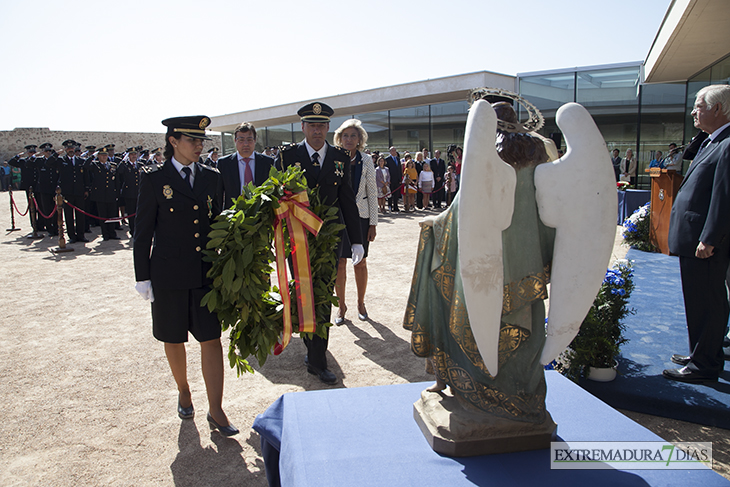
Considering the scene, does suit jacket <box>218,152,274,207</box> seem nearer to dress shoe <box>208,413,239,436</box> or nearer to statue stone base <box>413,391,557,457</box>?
dress shoe <box>208,413,239,436</box>

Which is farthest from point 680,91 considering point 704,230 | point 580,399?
point 580,399

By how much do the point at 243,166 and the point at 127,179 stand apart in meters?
9.03

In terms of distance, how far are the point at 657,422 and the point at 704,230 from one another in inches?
54.3

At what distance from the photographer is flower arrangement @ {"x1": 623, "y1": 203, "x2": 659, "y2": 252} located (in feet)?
26.9

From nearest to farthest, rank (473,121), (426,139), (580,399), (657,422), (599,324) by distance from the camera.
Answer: (473,121), (580,399), (657,422), (599,324), (426,139)

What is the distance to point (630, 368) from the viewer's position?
3.62 meters

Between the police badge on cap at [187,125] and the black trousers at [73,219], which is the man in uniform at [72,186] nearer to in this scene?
the black trousers at [73,219]

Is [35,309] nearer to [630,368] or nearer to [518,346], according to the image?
[518,346]

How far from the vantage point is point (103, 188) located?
11.6 meters

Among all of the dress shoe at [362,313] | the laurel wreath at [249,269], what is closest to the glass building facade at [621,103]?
the dress shoe at [362,313]

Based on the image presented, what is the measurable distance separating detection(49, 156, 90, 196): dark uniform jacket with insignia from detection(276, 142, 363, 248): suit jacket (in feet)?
30.5

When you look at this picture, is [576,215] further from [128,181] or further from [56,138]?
[56,138]

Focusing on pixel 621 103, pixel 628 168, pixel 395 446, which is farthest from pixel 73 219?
pixel 621 103

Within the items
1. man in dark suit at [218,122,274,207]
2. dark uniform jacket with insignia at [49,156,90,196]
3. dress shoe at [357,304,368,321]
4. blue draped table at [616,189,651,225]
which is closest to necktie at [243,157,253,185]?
man in dark suit at [218,122,274,207]
